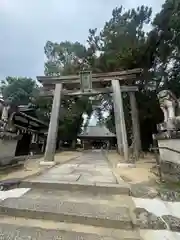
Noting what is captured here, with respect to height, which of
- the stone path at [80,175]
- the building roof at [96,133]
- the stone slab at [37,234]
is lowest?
the stone slab at [37,234]

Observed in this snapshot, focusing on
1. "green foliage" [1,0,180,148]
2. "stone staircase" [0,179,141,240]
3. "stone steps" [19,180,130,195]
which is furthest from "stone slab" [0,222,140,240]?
"green foliage" [1,0,180,148]

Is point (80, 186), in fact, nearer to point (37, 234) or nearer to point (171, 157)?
point (37, 234)

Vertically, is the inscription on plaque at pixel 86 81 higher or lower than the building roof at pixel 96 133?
lower

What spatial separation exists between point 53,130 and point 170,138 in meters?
5.13

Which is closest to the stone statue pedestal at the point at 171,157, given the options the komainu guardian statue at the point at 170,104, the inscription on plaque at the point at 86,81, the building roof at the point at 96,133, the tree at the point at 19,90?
the komainu guardian statue at the point at 170,104

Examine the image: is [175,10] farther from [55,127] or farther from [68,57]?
[68,57]

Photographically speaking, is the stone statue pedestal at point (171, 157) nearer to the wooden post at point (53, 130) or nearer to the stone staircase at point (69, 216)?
the stone staircase at point (69, 216)

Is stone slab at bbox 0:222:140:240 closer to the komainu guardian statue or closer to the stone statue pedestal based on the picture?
the stone statue pedestal

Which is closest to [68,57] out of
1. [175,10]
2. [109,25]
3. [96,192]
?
[109,25]

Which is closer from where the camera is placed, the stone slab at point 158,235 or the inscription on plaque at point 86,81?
the stone slab at point 158,235

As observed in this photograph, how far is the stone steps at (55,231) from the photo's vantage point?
1.97 m

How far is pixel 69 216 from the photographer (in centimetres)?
234

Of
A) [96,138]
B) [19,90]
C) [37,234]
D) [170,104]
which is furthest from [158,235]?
[96,138]

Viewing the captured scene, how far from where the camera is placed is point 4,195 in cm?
310
